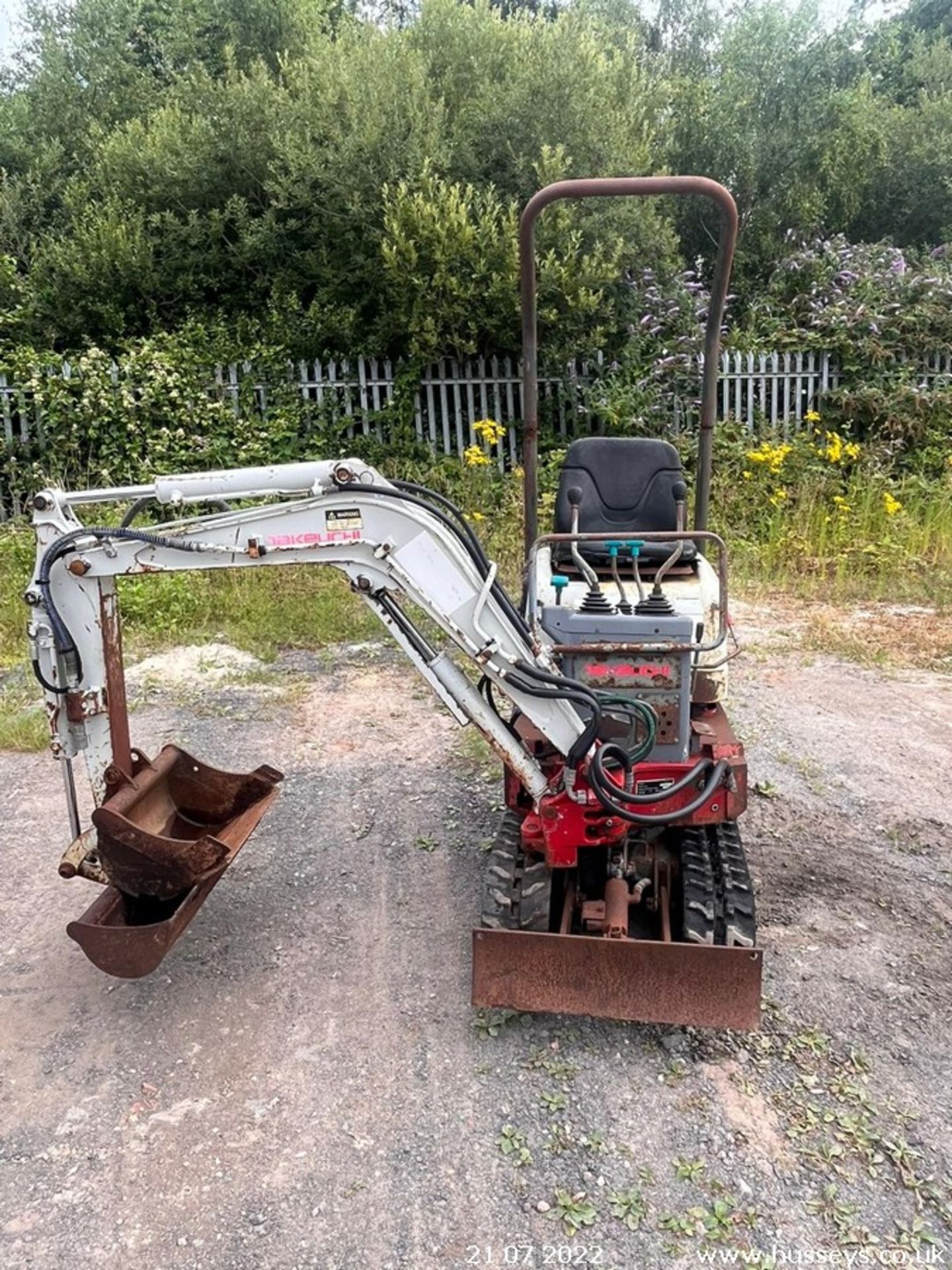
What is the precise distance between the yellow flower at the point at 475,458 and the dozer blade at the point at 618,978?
6.81m

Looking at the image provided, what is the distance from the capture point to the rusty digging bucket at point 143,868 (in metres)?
3.13

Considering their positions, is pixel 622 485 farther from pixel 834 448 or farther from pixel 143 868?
pixel 834 448

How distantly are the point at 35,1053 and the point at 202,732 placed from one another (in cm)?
280

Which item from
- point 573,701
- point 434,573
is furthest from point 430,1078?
point 434,573

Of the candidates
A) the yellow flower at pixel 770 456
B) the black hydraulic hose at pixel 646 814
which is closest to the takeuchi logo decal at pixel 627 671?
the black hydraulic hose at pixel 646 814

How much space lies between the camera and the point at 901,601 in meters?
8.13

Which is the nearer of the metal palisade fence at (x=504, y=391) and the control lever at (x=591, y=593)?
the control lever at (x=591, y=593)

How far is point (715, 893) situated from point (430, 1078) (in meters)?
1.11

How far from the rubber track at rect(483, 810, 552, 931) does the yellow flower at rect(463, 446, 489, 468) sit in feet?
20.8

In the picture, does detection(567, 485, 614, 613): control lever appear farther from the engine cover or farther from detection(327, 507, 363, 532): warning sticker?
detection(327, 507, 363, 532): warning sticker

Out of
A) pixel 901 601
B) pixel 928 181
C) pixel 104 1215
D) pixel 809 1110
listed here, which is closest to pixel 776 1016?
pixel 809 1110

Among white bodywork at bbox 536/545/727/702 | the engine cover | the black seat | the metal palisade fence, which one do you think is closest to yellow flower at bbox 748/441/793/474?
the metal palisade fence

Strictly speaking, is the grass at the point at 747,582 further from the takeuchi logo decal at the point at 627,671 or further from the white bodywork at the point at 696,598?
the takeuchi logo decal at the point at 627,671

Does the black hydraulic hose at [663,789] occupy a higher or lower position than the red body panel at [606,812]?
higher
